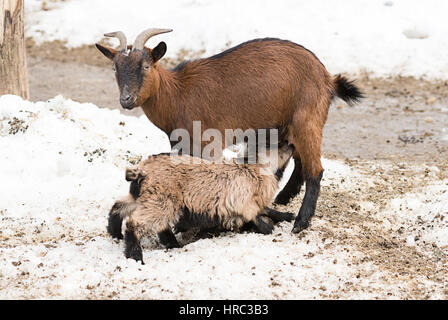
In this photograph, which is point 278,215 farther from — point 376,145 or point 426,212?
point 376,145

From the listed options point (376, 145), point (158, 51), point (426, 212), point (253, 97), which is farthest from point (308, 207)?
point (376, 145)

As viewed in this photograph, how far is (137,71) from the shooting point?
5.50 metres

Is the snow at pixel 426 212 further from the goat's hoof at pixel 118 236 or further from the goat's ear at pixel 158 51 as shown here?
the goat's ear at pixel 158 51

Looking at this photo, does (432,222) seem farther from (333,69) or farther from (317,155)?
→ (333,69)

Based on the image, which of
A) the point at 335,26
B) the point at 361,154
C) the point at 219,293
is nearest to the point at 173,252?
the point at 219,293

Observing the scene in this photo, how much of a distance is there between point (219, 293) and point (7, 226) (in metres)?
2.41

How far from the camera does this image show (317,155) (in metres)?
5.85

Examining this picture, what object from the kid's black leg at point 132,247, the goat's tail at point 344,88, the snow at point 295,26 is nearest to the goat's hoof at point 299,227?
the goat's tail at point 344,88

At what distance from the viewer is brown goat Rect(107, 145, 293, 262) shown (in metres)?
5.12

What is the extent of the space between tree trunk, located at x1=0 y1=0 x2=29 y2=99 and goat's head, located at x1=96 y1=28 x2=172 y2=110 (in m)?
Result: 2.82

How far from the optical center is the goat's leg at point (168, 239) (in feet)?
17.5

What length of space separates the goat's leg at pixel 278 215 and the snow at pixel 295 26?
230 inches

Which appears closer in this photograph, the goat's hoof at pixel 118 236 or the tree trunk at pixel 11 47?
the goat's hoof at pixel 118 236

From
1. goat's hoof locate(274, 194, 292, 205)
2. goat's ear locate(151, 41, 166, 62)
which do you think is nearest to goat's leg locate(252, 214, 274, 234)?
goat's hoof locate(274, 194, 292, 205)
